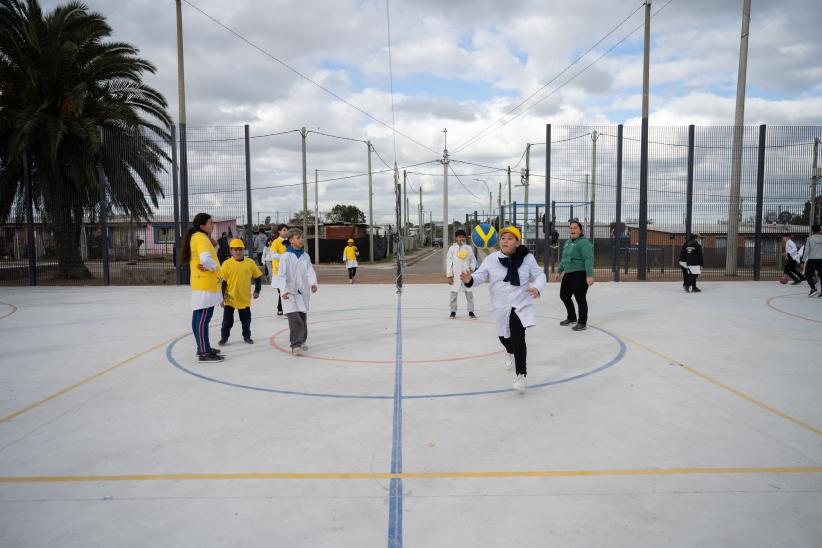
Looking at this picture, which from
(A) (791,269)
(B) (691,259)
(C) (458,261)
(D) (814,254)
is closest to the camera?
(C) (458,261)

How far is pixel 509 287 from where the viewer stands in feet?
19.4

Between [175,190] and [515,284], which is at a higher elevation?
[175,190]

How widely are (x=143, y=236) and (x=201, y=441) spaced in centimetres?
1732

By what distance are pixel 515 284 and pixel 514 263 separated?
233 millimetres

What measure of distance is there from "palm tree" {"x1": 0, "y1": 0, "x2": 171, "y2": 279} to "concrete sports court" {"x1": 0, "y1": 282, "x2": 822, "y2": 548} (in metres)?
11.9

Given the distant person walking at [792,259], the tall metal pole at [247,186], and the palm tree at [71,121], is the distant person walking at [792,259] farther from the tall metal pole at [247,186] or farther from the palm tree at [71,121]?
the palm tree at [71,121]

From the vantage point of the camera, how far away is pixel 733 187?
63.4 ft

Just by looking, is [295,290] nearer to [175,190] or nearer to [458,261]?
[458,261]

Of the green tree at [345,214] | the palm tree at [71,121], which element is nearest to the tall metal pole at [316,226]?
the palm tree at [71,121]

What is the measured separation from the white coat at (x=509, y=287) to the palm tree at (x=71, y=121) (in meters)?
16.0

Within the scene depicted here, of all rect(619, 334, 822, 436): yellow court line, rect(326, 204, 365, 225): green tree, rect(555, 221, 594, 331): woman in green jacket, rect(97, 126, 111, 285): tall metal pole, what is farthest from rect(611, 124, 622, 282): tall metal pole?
rect(326, 204, 365, 225): green tree

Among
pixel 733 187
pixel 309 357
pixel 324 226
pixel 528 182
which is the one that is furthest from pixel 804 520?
pixel 324 226

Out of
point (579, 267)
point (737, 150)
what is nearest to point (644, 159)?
point (737, 150)

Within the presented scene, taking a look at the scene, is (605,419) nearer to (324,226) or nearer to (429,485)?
(429,485)
